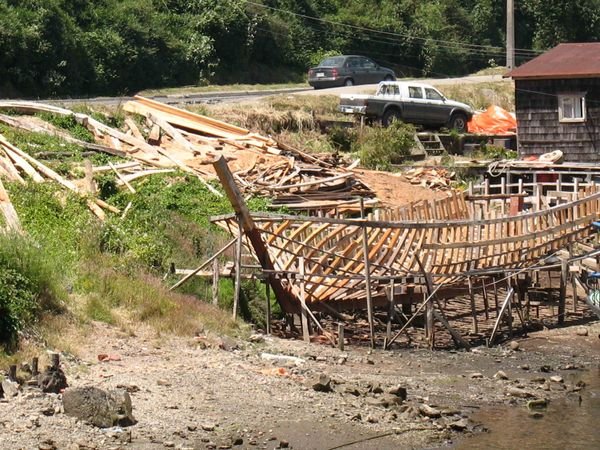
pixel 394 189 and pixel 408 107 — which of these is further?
pixel 408 107

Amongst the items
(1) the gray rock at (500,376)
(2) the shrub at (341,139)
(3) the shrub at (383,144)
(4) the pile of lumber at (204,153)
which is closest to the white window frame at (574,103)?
(3) the shrub at (383,144)

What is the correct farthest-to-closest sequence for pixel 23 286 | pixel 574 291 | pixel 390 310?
1. pixel 574 291
2. pixel 390 310
3. pixel 23 286

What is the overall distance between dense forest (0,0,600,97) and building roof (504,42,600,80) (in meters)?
18.6

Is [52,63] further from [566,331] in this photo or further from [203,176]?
A: [566,331]

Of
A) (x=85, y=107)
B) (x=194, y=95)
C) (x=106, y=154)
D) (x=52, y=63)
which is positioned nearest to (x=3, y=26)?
(x=52, y=63)

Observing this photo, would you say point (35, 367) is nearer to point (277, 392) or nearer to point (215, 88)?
point (277, 392)

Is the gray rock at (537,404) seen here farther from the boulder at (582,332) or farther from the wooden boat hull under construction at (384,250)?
the boulder at (582,332)

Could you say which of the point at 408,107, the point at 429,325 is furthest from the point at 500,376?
the point at 408,107

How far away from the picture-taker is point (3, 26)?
4566 centimetres

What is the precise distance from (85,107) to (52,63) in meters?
13.8

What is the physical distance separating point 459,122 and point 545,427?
27747mm

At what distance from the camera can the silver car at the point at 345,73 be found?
51938 millimetres

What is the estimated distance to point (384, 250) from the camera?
23.0m

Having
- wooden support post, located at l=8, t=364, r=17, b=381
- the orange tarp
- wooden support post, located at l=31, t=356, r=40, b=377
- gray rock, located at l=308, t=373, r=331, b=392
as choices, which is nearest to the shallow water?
gray rock, located at l=308, t=373, r=331, b=392
